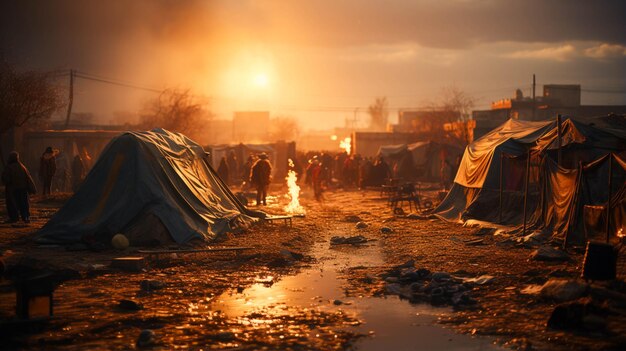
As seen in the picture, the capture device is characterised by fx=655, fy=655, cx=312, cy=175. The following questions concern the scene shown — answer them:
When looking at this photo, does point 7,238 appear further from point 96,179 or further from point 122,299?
point 122,299

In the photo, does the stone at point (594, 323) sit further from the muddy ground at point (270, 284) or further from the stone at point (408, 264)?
the stone at point (408, 264)

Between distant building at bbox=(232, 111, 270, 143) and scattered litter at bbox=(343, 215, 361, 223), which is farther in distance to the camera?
distant building at bbox=(232, 111, 270, 143)

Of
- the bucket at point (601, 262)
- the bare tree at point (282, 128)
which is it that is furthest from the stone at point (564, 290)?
the bare tree at point (282, 128)

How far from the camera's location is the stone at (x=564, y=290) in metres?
8.64

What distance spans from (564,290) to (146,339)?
17.7ft

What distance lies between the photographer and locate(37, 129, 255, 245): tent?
1367 cm

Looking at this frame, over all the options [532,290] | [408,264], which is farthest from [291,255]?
[532,290]

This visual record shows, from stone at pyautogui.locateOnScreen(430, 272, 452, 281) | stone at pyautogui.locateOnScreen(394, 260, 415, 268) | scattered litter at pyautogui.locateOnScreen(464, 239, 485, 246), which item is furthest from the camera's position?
scattered litter at pyautogui.locateOnScreen(464, 239, 485, 246)

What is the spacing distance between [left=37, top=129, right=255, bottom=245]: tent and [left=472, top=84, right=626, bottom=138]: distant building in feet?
78.3

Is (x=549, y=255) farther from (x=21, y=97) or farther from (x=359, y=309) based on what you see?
(x=21, y=97)

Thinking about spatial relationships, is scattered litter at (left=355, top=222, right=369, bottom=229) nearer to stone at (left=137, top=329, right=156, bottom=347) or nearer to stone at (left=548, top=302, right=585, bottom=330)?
stone at (left=548, top=302, right=585, bottom=330)

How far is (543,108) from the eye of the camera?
52938 mm

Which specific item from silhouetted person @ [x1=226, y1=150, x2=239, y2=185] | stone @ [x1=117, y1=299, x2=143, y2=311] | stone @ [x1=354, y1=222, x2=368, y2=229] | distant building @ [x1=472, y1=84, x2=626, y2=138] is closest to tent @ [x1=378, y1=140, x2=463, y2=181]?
distant building @ [x1=472, y1=84, x2=626, y2=138]

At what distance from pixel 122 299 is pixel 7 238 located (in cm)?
648
